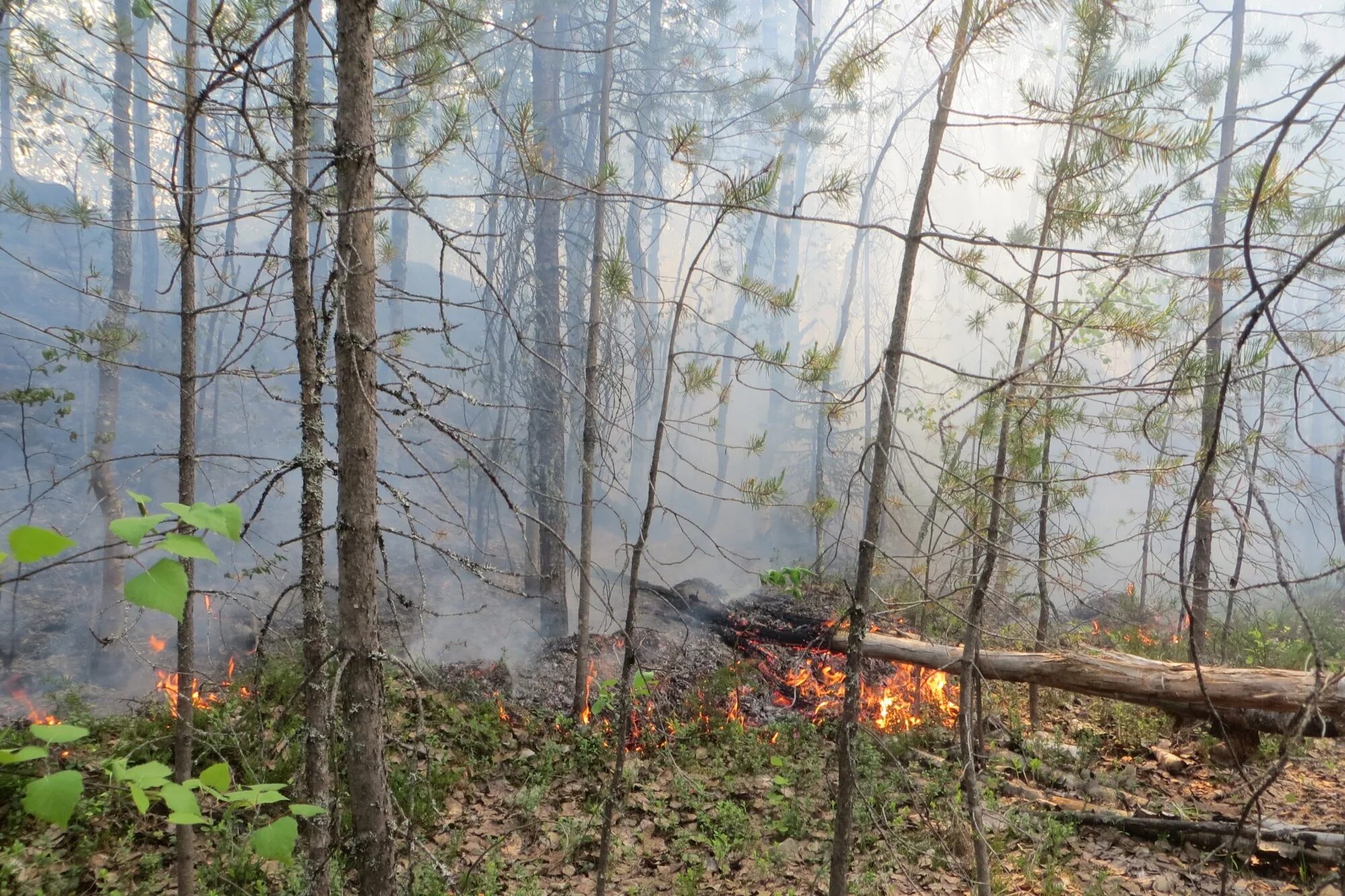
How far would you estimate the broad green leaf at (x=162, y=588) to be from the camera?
49.9 inches

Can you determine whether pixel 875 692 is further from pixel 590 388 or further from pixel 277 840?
pixel 277 840

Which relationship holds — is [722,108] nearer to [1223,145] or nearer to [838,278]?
[1223,145]

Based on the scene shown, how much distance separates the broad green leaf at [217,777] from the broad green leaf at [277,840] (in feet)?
0.53

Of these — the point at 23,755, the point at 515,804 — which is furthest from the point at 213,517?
the point at 515,804

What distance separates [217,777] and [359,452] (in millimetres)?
953

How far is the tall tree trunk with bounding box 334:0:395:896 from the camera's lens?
211 centimetres

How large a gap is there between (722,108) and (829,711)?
16.7 meters

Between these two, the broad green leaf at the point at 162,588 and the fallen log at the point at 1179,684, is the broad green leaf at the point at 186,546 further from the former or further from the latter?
the fallen log at the point at 1179,684

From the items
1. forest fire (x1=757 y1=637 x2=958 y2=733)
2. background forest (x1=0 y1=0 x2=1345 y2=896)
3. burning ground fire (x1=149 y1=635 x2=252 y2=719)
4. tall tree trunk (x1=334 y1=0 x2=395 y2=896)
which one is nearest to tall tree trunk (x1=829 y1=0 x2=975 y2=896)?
background forest (x1=0 y1=0 x2=1345 y2=896)

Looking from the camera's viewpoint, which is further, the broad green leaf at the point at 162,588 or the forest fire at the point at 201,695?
the forest fire at the point at 201,695

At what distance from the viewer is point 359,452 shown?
2.16m

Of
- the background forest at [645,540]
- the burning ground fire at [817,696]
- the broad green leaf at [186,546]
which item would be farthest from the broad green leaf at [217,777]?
the burning ground fire at [817,696]

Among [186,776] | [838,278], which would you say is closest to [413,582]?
[186,776]

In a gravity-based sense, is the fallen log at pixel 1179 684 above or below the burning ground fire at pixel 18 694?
above
